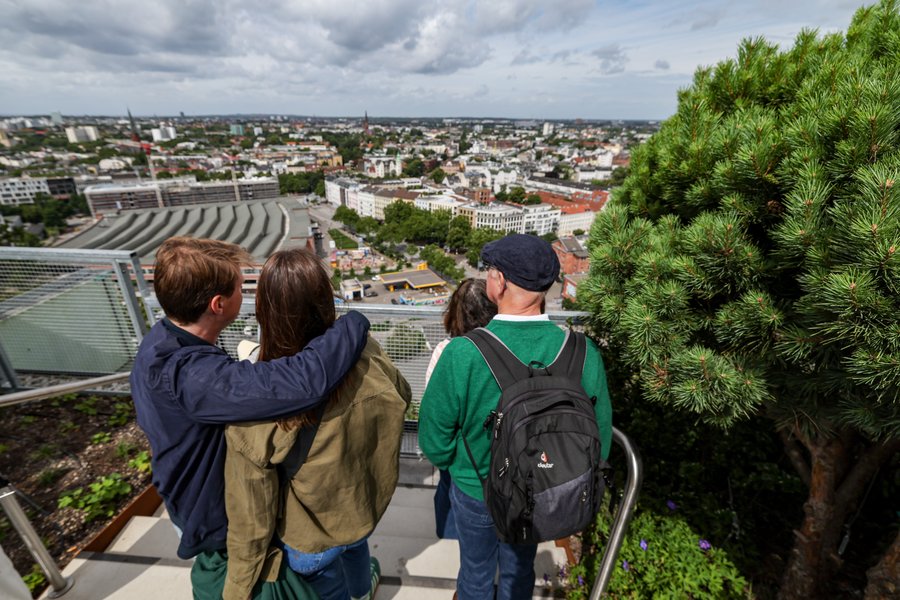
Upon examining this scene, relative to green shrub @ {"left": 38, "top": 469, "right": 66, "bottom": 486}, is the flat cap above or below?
above

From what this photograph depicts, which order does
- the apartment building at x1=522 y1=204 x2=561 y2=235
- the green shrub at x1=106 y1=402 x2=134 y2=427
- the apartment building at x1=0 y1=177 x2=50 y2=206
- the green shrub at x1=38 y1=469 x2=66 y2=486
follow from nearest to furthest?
the green shrub at x1=38 y1=469 x2=66 y2=486 < the green shrub at x1=106 y1=402 x2=134 y2=427 < the apartment building at x1=522 y1=204 x2=561 y2=235 < the apartment building at x1=0 y1=177 x2=50 y2=206

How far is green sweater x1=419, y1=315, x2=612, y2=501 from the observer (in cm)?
147

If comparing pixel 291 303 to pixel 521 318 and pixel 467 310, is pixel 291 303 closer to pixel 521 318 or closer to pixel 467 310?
pixel 521 318

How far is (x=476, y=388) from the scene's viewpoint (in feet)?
4.85

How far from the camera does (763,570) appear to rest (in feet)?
7.79

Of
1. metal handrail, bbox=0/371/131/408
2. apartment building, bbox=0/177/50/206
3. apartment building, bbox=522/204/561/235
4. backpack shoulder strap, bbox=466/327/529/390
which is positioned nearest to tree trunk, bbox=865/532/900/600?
backpack shoulder strap, bbox=466/327/529/390

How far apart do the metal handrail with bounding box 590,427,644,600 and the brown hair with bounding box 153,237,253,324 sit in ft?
5.74

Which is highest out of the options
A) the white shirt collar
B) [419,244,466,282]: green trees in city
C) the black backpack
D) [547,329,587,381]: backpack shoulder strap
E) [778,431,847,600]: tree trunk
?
the white shirt collar

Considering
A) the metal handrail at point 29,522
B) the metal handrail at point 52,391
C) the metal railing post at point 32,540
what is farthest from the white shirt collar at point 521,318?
the metal railing post at point 32,540

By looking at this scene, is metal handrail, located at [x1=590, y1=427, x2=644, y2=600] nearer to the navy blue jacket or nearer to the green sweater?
the green sweater

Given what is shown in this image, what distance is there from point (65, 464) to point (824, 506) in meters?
4.94

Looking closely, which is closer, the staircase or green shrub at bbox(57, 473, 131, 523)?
the staircase

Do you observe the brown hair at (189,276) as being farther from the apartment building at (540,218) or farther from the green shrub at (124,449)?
the apartment building at (540,218)

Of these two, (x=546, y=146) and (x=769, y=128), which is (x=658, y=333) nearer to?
(x=769, y=128)
